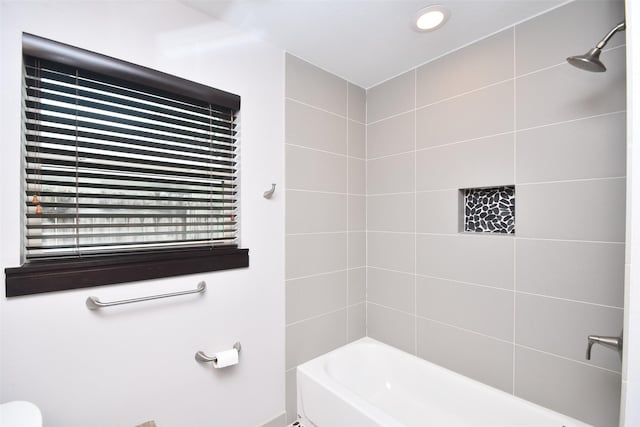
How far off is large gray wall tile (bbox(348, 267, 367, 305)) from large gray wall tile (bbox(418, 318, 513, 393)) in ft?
1.55

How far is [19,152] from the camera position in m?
0.98

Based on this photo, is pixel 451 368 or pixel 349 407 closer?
pixel 349 407

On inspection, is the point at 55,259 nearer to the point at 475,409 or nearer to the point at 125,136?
the point at 125,136

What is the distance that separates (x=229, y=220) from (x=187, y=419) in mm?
994

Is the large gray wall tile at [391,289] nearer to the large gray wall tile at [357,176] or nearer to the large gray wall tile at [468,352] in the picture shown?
the large gray wall tile at [468,352]

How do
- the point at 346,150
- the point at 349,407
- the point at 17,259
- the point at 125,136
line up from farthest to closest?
the point at 346,150, the point at 349,407, the point at 125,136, the point at 17,259

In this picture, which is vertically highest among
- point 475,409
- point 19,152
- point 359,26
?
point 359,26

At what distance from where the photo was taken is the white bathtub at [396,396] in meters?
1.40

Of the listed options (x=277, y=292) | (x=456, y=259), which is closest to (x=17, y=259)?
(x=277, y=292)

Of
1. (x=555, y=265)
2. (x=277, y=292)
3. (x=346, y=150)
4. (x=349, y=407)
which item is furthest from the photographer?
(x=346, y=150)

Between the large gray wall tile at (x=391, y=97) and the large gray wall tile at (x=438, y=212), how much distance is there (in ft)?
2.13

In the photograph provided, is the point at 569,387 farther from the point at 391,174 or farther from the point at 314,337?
the point at 391,174

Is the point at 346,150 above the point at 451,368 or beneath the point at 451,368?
above

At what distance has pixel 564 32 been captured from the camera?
132 centimetres
